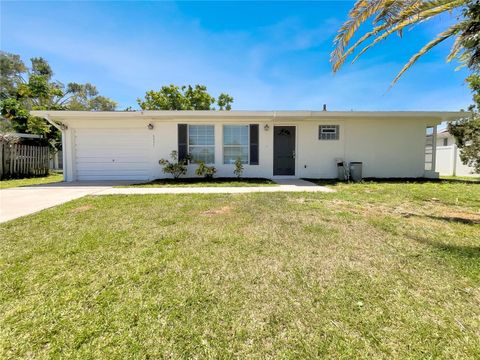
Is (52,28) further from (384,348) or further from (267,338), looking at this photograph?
(384,348)

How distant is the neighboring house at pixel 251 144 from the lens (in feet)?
32.0

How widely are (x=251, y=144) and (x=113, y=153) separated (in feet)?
20.5

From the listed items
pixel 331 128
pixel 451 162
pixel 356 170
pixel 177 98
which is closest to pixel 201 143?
pixel 331 128

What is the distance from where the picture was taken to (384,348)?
4.73 ft

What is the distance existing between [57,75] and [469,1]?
1350 inches

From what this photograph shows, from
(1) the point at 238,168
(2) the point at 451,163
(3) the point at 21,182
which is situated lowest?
(3) the point at 21,182

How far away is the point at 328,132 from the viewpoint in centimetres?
1007

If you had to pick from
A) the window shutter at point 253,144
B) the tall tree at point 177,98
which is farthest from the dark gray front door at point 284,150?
the tall tree at point 177,98

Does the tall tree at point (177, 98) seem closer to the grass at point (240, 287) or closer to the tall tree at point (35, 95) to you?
the tall tree at point (35, 95)

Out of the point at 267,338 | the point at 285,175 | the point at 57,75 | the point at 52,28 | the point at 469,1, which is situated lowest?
the point at 267,338

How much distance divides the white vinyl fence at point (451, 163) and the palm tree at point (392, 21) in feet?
35.4

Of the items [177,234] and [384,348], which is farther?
[177,234]

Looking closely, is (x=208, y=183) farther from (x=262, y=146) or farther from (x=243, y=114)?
(x=243, y=114)

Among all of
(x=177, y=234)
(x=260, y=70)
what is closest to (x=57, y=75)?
(x=260, y=70)
